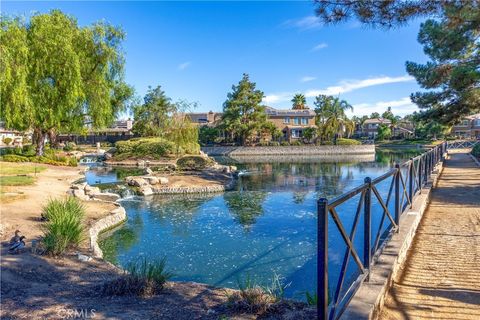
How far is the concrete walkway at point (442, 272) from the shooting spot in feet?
12.1

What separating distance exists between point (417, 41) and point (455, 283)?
1172 centimetres

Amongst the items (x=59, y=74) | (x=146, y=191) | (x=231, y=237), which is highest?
(x=59, y=74)

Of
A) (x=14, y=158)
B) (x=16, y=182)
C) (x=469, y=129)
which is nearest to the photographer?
(x=16, y=182)

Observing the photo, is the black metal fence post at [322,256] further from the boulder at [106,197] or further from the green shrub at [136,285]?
the boulder at [106,197]

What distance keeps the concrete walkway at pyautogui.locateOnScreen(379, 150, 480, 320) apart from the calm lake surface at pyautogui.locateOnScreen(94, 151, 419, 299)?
85 centimetres

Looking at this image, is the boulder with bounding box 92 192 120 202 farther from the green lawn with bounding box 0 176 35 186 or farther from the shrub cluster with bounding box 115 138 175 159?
the shrub cluster with bounding box 115 138 175 159

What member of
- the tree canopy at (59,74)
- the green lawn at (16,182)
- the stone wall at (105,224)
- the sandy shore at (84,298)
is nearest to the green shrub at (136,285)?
the sandy shore at (84,298)

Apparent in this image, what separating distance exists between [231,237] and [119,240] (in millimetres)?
3016

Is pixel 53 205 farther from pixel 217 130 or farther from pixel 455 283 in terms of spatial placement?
pixel 217 130

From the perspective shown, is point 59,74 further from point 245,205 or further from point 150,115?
point 150,115

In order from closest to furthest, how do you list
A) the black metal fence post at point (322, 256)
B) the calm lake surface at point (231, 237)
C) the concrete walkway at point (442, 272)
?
the black metal fence post at point (322, 256), the concrete walkway at point (442, 272), the calm lake surface at point (231, 237)

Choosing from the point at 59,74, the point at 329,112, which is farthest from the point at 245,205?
the point at 329,112

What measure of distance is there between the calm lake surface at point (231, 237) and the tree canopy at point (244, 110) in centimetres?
3271

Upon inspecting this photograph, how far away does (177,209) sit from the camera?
537 inches
